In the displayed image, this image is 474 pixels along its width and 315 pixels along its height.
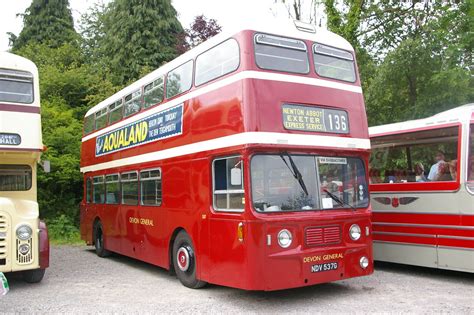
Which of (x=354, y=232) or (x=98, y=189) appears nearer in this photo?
(x=354, y=232)

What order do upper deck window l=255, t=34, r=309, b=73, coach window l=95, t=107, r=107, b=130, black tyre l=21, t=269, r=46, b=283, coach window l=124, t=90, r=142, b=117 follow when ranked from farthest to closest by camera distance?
coach window l=95, t=107, r=107, b=130
coach window l=124, t=90, r=142, b=117
black tyre l=21, t=269, r=46, b=283
upper deck window l=255, t=34, r=309, b=73

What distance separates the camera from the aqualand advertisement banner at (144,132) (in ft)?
29.7

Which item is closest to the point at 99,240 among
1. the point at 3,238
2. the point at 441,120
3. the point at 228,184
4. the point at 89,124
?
the point at 89,124

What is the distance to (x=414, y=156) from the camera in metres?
9.96

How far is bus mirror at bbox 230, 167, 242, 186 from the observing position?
713cm

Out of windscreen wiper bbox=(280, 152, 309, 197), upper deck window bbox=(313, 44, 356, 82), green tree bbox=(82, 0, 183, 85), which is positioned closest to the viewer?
windscreen wiper bbox=(280, 152, 309, 197)

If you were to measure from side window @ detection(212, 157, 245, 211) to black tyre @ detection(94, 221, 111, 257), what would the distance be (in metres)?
6.06

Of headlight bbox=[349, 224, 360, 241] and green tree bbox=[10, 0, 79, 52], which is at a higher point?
green tree bbox=[10, 0, 79, 52]

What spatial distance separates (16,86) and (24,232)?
274 centimetres

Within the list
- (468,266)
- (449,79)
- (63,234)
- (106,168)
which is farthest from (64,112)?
(468,266)

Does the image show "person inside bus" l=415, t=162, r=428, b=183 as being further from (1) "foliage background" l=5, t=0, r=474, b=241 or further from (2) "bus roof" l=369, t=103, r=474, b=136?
(1) "foliage background" l=5, t=0, r=474, b=241

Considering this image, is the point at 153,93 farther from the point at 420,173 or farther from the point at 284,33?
the point at 420,173

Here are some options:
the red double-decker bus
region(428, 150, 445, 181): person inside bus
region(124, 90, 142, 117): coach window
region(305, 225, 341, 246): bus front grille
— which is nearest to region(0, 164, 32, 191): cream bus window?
region(124, 90, 142, 117): coach window

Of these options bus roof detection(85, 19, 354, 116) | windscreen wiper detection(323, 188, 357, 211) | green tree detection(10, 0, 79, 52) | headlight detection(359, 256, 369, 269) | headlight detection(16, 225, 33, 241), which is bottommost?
headlight detection(359, 256, 369, 269)
